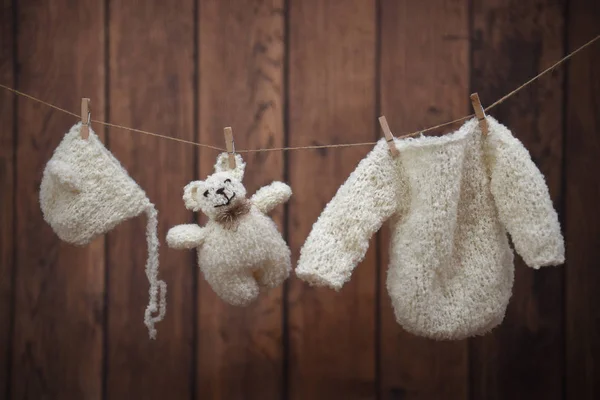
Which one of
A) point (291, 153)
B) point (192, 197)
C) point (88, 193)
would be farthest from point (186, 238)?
point (291, 153)

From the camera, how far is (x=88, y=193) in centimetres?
91

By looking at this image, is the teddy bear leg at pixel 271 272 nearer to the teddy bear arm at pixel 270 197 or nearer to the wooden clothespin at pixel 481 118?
the teddy bear arm at pixel 270 197

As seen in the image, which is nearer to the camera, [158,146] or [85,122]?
[85,122]

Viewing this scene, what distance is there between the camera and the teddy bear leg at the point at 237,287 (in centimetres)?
86

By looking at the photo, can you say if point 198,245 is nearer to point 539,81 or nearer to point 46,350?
point 46,350

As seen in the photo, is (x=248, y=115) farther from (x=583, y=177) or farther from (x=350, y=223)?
(x=583, y=177)

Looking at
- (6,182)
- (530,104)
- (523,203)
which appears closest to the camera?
(523,203)

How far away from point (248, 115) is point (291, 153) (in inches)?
4.4

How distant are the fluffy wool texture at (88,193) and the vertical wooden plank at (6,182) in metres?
0.32

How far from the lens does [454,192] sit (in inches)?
34.0

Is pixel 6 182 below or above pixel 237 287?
above

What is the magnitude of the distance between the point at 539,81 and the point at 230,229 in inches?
26.2

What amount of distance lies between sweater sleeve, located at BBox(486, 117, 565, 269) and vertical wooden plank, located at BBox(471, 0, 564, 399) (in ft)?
0.81

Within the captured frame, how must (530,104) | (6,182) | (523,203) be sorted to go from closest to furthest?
(523,203) → (530,104) → (6,182)
